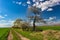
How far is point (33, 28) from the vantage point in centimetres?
1524

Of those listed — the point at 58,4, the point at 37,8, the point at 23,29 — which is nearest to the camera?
the point at 58,4

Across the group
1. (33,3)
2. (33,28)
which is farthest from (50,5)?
(33,28)

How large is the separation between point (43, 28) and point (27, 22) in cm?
167

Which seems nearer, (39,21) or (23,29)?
(39,21)

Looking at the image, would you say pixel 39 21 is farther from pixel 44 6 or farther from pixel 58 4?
pixel 58 4

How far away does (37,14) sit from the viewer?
49.8 ft

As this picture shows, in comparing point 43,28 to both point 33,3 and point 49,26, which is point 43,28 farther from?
point 33,3

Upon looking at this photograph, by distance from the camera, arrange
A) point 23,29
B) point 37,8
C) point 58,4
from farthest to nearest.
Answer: point 23,29 → point 37,8 → point 58,4

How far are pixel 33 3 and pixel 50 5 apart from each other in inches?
53.0

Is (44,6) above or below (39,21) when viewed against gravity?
above

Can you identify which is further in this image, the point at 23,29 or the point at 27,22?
the point at 23,29

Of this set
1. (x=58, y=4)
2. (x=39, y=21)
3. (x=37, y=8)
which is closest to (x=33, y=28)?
(x=39, y=21)

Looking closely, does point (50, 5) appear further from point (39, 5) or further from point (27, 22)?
point (27, 22)

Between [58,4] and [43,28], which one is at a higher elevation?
[58,4]
